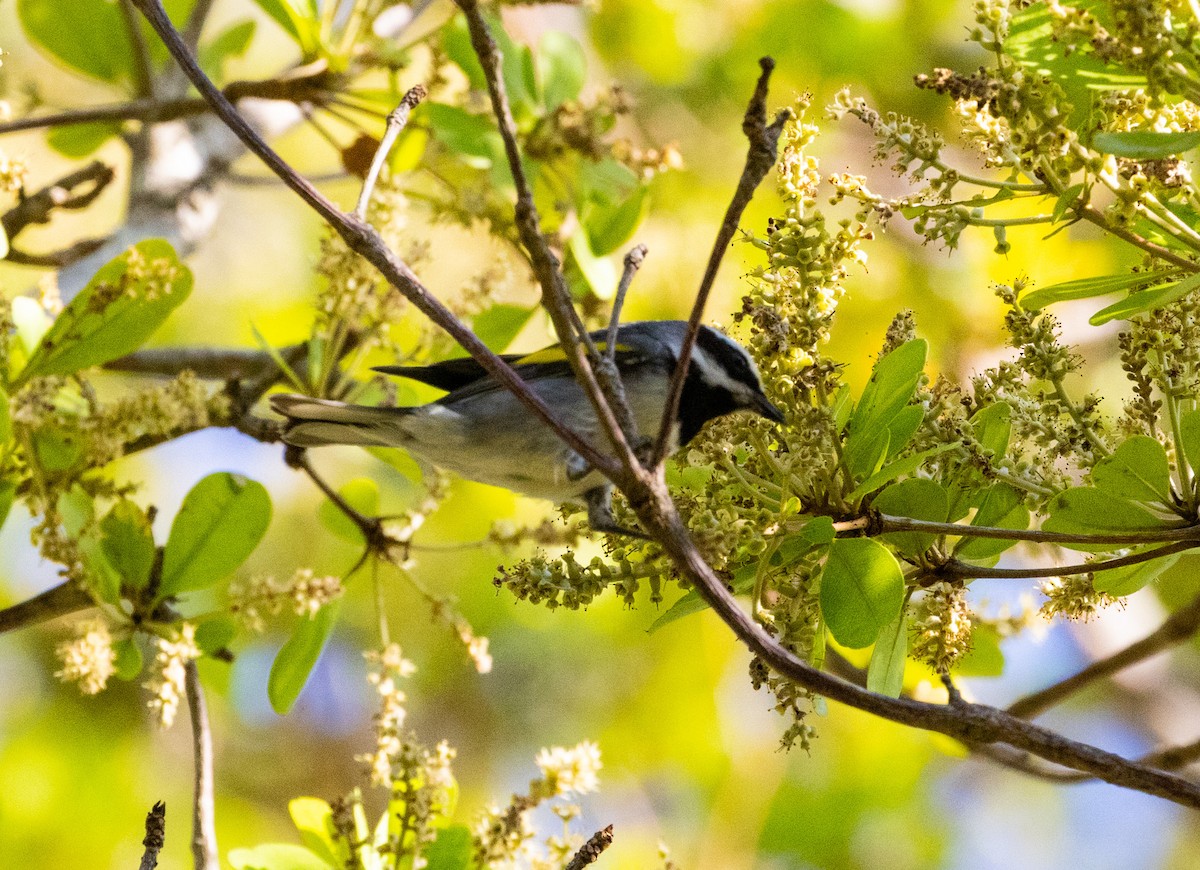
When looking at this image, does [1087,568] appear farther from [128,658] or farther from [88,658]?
[128,658]

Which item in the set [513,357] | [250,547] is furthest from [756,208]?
[250,547]

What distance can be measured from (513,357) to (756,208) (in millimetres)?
1584

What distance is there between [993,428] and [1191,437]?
0.26m

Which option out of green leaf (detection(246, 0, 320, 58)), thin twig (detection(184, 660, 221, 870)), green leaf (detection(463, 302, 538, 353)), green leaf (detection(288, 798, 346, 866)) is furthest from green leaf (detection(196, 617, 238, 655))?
green leaf (detection(246, 0, 320, 58))

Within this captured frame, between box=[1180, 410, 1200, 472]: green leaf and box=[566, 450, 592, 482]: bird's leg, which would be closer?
box=[1180, 410, 1200, 472]: green leaf

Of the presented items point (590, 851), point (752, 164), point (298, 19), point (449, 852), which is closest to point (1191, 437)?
point (752, 164)

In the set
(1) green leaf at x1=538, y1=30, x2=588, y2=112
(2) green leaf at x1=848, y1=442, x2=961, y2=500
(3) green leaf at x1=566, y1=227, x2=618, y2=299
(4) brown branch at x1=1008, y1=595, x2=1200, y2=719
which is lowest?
(2) green leaf at x1=848, y1=442, x2=961, y2=500

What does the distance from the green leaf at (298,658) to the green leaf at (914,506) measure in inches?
52.6

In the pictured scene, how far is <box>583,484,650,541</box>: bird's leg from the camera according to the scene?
6.18 ft

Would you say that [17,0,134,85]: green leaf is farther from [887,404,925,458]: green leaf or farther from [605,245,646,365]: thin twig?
[887,404,925,458]: green leaf

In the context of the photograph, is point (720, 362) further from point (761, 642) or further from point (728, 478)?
point (761, 642)

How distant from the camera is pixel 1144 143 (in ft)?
4.56

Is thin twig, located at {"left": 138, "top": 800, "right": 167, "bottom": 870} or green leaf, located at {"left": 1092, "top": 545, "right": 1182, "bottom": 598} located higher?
green leaf, located at {"left": 1092, "top": 545, "right": 1182, "bottom": 598}

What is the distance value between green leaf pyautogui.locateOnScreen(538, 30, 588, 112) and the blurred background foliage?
0.69 meters
